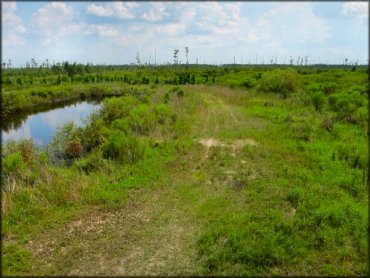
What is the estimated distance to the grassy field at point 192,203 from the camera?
5562 mm

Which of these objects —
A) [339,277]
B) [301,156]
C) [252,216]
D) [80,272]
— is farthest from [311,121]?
[80,272]

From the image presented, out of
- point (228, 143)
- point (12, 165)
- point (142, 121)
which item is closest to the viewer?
point (12, 165)

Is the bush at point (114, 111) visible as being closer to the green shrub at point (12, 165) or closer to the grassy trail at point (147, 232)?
the green shrub at point (12, 165)

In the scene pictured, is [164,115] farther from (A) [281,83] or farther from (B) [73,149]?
(A) [281,83]

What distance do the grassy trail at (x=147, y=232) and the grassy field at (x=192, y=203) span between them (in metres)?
0.02

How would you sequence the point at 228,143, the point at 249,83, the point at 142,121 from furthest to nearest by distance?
the point at 249,83 → the point at 142,121 → the point at 228,143

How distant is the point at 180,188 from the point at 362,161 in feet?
19.0

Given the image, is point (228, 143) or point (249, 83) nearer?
point (228, 143)

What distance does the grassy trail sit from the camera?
550 cm

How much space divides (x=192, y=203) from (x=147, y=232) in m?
1.55

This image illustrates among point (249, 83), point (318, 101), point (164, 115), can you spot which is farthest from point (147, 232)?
point (249, 83)

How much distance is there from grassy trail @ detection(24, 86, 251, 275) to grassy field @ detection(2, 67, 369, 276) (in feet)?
0.08

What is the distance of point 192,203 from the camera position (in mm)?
7734

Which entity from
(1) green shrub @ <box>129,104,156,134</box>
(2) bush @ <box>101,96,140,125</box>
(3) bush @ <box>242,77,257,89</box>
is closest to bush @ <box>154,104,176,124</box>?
(1) green shrub @ <box>129,104,156,134</box>
